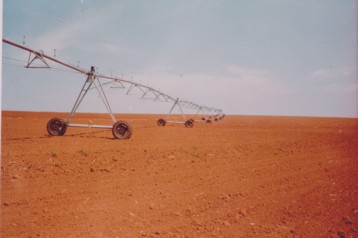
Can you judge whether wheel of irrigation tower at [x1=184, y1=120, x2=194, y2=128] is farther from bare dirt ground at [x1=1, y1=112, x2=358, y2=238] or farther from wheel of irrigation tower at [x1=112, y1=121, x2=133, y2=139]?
bare dirt ground at [x1=1, y1=112, x2=358, y2=238]

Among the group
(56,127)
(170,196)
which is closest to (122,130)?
(56,127)

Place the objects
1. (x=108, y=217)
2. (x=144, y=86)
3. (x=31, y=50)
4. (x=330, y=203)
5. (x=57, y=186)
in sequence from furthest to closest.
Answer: (x=144, y=86) < (x=31, y=50) < (x=57, y=186) < (x=330, y=203) < (x=108, y=217)

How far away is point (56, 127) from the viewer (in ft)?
41.0

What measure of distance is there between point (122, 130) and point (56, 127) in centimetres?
303

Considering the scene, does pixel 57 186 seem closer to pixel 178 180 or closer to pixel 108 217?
pixel 108 217

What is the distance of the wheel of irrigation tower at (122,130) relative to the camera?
11.9 m

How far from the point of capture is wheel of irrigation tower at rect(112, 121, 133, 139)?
11919 mm

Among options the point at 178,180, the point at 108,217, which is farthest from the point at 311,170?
the point at 108,217

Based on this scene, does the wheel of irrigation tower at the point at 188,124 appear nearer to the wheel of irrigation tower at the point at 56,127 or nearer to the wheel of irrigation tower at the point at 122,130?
the wheel of irrigation tower at the point at 122,130

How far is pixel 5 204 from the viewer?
4238 mm

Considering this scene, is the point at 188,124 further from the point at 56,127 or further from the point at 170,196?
the point at 170,196

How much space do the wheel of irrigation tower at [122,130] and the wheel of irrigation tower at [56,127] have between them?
2.32 meters

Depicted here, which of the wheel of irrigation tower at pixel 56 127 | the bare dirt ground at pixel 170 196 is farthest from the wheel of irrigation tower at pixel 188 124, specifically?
the bare dirt ground at pixel 170 196

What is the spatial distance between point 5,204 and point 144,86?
13.1 metres
